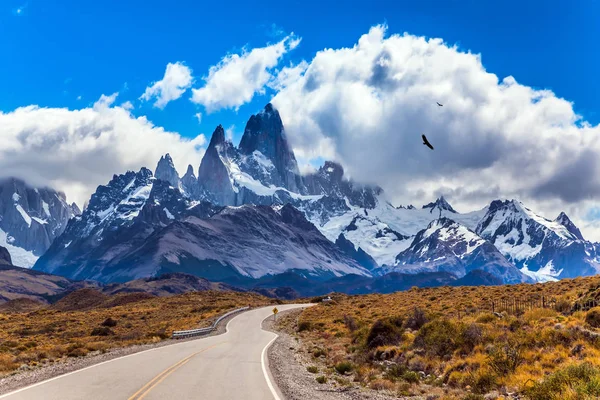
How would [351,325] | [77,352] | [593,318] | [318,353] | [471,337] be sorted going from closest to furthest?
[471,337]
[593,318]
[318,353]
[77,352]
[351,325]

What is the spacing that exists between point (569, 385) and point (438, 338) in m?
9.37

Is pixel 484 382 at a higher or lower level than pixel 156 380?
higher

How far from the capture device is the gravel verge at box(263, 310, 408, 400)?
59.5 feet

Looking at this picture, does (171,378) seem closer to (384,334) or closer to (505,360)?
(384,334)

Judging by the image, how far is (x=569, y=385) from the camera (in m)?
13.6

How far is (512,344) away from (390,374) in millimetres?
4688

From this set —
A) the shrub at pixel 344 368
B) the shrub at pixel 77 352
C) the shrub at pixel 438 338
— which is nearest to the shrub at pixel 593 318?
the shrub at pixel 438 338

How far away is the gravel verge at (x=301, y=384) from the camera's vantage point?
1814cm

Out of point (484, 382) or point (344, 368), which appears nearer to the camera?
point (484, 382)

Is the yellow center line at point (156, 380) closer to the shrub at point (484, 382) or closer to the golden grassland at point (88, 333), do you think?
the golden grassland at point (88, 333)

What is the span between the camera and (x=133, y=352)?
32312 millimetres

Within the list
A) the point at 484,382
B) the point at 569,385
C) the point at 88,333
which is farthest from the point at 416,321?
the point at 88,333

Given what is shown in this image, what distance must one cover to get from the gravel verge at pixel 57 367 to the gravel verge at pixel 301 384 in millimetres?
8870

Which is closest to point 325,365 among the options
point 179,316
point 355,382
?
point 355,382
